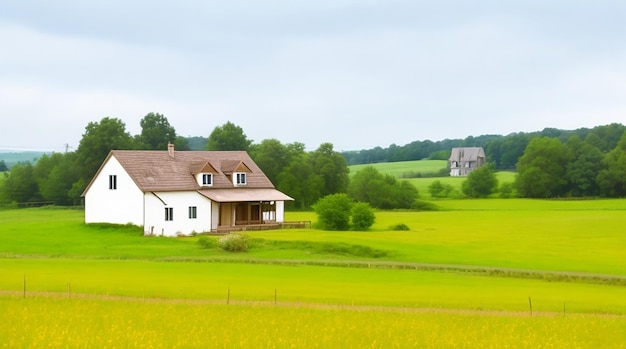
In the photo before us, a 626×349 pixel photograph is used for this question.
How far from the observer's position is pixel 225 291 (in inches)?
1310

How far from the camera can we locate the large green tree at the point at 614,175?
127750mm

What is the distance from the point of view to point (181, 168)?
7281cm

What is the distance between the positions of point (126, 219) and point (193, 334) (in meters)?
46.9

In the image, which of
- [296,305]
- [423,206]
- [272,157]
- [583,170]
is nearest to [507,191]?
[583,170]

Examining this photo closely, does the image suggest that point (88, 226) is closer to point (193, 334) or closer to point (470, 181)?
point (193, 334)

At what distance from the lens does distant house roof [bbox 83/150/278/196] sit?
68.3 meters

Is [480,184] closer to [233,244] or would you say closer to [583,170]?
[583,170]

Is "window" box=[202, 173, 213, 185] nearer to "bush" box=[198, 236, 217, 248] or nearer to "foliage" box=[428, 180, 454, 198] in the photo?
"bush" box=[198, 236, 217, 248]

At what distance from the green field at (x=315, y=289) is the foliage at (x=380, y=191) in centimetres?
4829

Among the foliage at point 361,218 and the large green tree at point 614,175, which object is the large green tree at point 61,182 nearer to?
the foliage at point 361,218

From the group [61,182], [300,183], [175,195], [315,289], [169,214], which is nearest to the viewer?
[315,289]

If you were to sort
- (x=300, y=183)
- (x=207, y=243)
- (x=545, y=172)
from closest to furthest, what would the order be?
1. (x=207, y=243)
2. (x=300, y=183)
3. (x=545, y=172)

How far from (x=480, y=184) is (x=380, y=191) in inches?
1195

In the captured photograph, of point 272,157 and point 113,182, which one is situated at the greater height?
point 272,157
